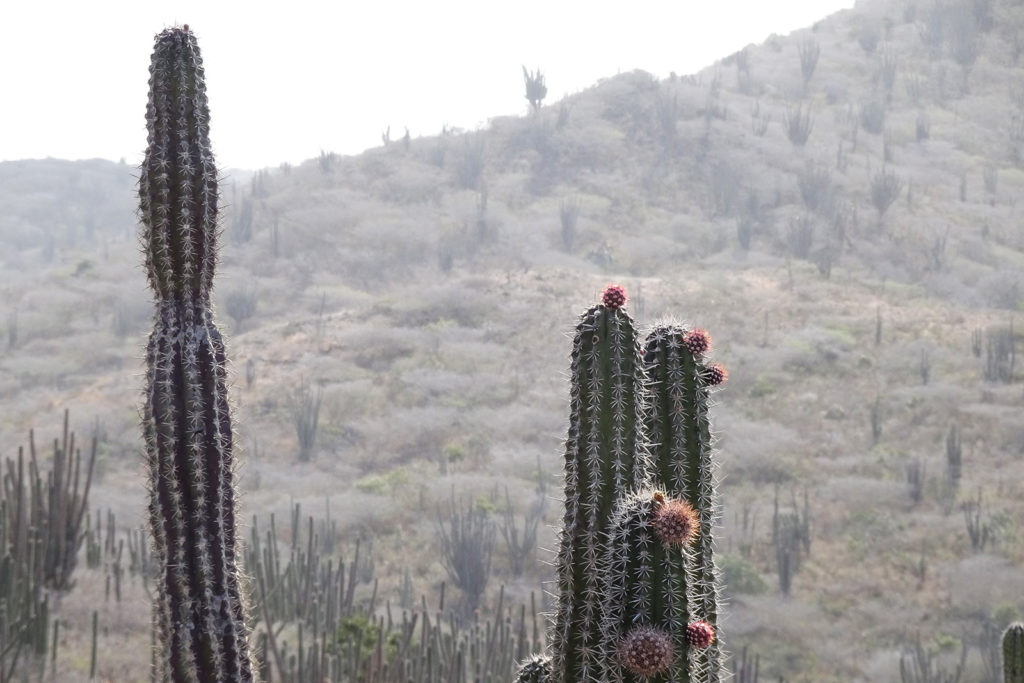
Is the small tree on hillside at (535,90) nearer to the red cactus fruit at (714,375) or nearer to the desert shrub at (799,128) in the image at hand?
the desert shrub at (799,128)

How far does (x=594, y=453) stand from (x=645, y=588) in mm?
575

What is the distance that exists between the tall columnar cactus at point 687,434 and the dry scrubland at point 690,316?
1857mm

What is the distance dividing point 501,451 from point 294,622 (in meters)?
10.3

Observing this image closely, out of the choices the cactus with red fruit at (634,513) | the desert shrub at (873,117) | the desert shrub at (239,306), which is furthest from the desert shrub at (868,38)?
the cactus with red fruit at (634,513)

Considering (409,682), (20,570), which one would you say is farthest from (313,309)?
(409,682)

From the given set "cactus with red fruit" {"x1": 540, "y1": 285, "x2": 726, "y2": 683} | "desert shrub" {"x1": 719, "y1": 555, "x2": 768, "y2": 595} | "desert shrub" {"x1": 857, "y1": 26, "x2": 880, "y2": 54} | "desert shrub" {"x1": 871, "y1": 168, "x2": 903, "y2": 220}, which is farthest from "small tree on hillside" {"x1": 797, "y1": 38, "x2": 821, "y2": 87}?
"cactus with red fruit" {"x1": 540, "y1": 285, "x2": 726, "y2": 683}

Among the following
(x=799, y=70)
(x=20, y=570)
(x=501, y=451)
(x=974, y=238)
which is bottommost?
(x=501, y=451)

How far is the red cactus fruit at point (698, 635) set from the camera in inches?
109

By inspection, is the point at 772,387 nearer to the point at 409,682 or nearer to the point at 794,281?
the point at 794,281

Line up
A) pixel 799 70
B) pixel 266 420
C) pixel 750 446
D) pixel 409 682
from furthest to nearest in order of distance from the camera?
pixel 799 70, pixel 266 420, pixel 750 446, pixel 409 682

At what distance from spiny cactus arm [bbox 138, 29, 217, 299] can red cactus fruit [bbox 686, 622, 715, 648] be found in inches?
103

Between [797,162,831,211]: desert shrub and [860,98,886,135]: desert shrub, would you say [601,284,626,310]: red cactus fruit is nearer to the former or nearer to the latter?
[797,162,831,211]: desert shrub

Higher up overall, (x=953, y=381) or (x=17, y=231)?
(x=17, y=231)

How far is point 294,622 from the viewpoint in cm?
1200
